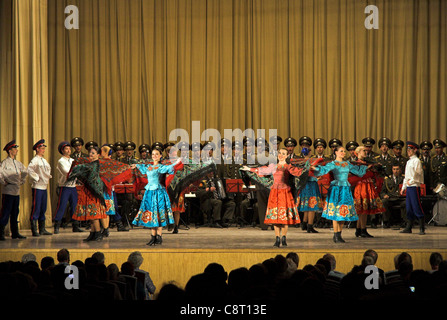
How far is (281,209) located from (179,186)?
192 cm

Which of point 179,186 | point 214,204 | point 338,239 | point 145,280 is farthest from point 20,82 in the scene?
point 145,280

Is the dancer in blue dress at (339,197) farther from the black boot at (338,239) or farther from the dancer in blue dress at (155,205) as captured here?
the dancer in blue dress at (155,205)

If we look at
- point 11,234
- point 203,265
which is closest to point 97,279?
point 203,265

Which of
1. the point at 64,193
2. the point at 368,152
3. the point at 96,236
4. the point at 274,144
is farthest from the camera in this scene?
the point at 274,144

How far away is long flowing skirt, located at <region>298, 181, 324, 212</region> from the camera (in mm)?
10016

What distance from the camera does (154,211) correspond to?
806cm

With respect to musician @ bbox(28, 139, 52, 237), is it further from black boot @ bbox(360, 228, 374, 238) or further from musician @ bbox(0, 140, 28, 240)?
black boot @ bbox(360, 228, 374, 238)

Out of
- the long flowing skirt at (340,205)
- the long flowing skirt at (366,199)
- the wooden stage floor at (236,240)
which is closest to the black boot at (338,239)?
the wooden stage floor at (236,240)

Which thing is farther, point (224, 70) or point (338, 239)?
point (224, 70)

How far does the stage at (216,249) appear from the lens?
23.8 feet

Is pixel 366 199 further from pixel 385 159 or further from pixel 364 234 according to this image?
pixel 385 159

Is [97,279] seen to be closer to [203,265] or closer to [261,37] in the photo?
[203,265]

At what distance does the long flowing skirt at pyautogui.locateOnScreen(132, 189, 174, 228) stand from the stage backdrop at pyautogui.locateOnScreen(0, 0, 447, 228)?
5642mm
